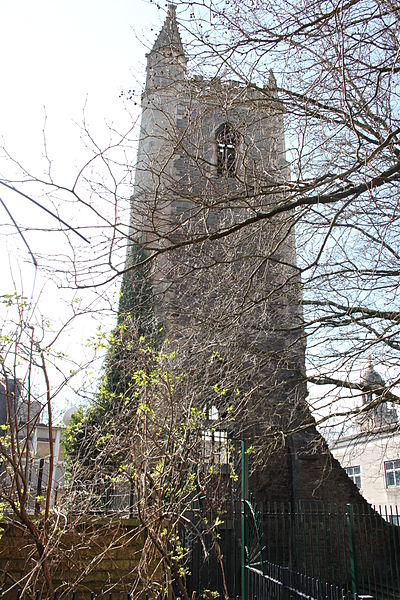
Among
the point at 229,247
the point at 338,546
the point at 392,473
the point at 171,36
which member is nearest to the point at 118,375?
the point at 229,247

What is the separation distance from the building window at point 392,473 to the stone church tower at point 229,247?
52.4 ft

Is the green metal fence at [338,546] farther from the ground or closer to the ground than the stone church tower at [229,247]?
closer to the ground

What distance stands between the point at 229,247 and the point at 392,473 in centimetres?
2321

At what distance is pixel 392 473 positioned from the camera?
86.3 feet

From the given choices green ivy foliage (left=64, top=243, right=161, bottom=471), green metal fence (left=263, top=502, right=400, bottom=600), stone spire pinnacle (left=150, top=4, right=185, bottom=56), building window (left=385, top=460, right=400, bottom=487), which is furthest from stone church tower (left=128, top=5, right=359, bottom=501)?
building window (left=385, top=460, right=400, bottom=487)

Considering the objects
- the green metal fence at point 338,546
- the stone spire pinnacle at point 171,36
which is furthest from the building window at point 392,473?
the stone spire pinnacle at point 171,36

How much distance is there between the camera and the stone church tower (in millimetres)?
5203

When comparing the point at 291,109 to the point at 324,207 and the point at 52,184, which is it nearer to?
the point at 324,207

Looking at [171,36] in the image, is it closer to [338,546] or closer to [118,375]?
[338,546]

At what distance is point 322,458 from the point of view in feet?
40.4

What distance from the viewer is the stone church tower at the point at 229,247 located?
520 centimetres

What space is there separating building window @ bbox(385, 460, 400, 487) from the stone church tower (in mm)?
15985

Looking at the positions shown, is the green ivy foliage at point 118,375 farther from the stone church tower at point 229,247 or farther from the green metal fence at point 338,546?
the green metal fence at point 338,546

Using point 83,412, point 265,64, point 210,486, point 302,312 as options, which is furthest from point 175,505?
point 83,412
